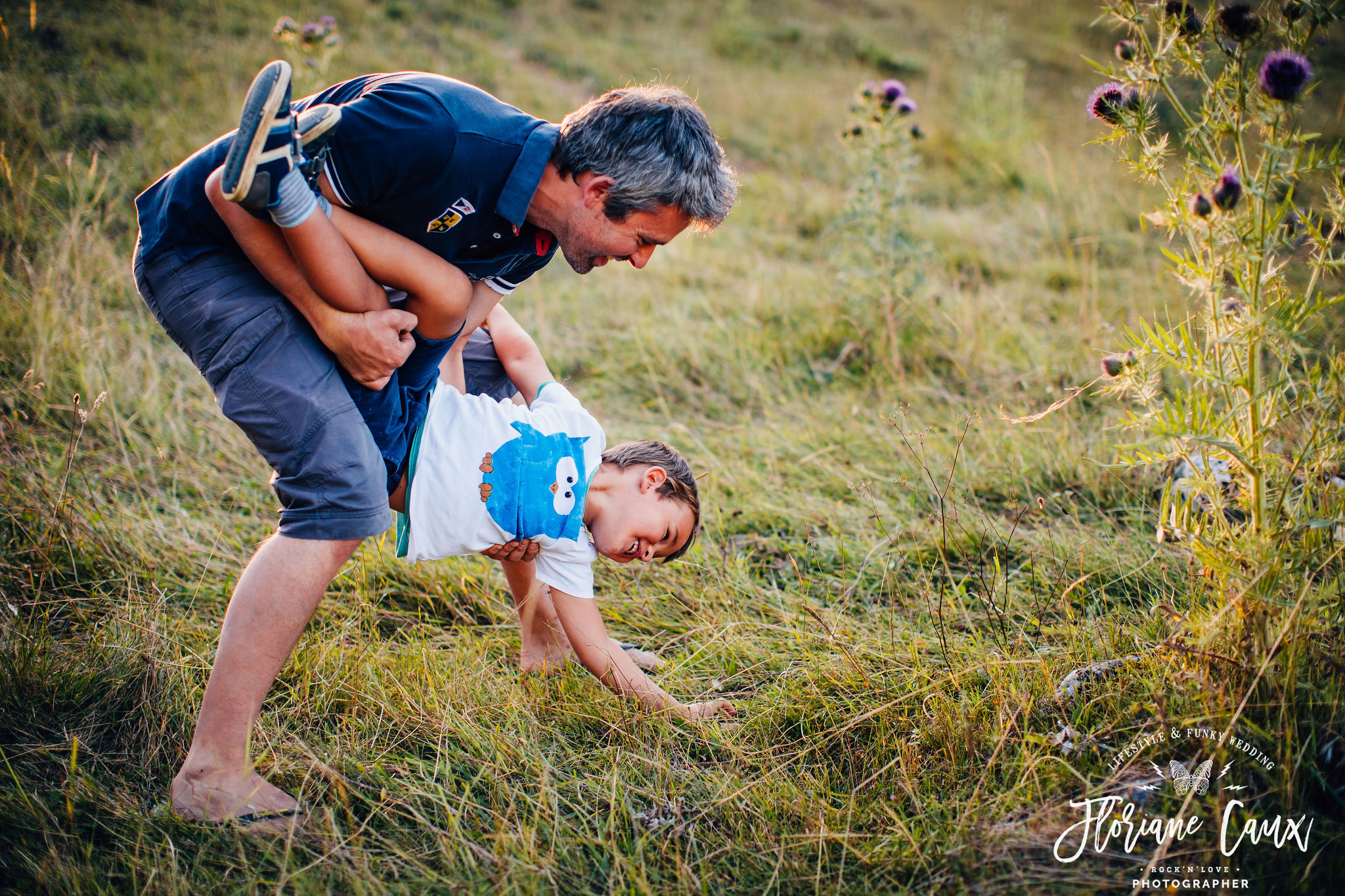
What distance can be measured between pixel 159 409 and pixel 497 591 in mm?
1849

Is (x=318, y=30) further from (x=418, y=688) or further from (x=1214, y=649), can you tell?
(x=1214, y=649)

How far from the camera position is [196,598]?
2.39 meters

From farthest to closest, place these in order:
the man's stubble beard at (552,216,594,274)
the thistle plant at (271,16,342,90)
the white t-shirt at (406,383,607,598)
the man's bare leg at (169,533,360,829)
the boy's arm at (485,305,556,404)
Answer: the thistle plant at (271,16,342,90) → the boy's arm at (485,305,556,404) → the white t-shirt at (406,383,607,598) → the man's stubble beard at (552,216,594,274) → the man's bare leg at (169,533,360,829)

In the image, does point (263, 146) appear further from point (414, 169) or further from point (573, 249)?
point (573, 249)

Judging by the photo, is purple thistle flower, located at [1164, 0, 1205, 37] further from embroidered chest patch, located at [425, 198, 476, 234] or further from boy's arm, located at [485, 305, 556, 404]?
boy's arm, located at [485, 305, 556, 404]

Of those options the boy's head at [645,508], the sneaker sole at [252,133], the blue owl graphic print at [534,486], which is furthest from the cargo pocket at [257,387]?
the boy's head at [645,508]

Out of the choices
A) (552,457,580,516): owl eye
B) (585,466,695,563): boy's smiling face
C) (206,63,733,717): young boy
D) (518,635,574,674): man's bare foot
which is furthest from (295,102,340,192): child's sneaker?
(518,635,574,674): man's bare foot

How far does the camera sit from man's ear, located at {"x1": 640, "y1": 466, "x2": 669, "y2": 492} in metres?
2.22

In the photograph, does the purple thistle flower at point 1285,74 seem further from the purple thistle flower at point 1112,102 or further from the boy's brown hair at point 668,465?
the boy's brown hair at point 668,465

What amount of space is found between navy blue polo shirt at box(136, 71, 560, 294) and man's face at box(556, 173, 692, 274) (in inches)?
4.8

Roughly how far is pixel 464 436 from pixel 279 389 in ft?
1.69

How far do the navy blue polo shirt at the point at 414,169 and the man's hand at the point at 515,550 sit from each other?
2.58 ft

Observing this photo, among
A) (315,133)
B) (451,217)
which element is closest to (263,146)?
(315,133)

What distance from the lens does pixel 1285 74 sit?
142cm
